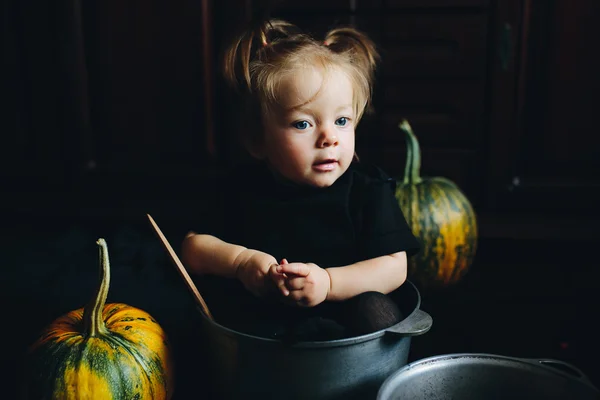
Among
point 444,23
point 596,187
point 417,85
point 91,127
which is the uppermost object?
point 444,23

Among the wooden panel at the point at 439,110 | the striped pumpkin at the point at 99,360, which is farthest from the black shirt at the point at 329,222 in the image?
the wooden panel at the point at 439,110

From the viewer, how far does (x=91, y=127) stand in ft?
5.82

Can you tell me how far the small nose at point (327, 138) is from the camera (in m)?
0.92

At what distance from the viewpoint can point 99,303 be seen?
87 cm

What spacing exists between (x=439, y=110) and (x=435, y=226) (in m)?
0.38

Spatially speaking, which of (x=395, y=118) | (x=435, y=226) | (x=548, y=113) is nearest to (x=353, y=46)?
(x=435, y=226)

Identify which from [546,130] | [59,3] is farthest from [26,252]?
[546,130]

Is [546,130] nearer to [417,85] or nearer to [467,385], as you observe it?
[417,85]

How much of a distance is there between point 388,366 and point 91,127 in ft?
4.07

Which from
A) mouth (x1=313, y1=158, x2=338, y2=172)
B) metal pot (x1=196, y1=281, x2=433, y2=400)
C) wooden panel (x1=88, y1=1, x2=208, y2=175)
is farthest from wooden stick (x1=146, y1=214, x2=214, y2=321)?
wooden panel (x1=88, y1=1, x2=208, y2=175)

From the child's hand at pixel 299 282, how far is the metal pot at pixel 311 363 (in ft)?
0.28

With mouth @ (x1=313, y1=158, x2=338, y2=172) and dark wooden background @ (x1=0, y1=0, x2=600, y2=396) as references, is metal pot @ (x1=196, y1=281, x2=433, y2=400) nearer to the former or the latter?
mouth @ (x1=313, y1=158, x2=338, y2=172)

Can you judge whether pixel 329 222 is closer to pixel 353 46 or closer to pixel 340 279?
pixel 340 279

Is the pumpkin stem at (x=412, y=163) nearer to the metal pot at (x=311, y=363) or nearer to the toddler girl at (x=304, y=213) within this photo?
the toddler girl at (x=304, y=213)
